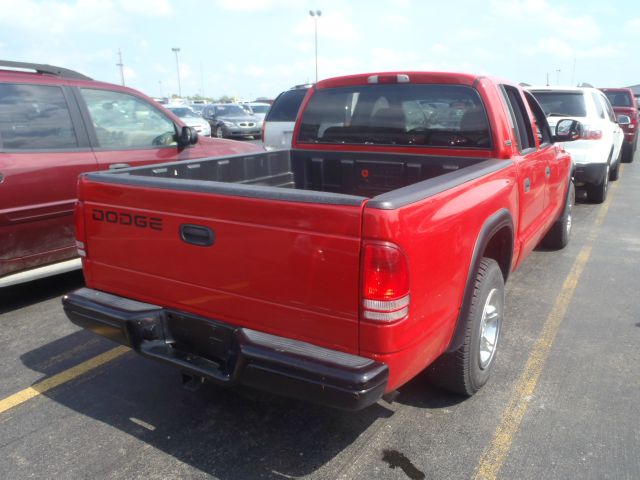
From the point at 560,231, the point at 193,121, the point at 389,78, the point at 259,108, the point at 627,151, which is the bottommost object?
the point at 560,231

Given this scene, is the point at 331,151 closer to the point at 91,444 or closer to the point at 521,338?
the point at 521,338

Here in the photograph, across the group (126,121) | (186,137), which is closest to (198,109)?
(186,137)

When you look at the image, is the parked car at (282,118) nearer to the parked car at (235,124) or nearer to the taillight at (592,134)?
the taillight at (592,134)

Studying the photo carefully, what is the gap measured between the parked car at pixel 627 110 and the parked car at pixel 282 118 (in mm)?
8616

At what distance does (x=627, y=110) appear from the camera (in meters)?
13.6

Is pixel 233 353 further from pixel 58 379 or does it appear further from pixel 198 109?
pixel 198 109

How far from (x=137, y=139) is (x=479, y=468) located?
4.25m

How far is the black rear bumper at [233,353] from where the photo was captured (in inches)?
83.1

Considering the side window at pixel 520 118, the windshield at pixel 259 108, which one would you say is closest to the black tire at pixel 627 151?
the side window at pixel 520 118

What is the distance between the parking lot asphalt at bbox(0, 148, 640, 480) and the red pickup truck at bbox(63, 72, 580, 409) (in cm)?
31

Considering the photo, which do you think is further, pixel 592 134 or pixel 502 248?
pixel 592 134

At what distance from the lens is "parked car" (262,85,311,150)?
394 inches

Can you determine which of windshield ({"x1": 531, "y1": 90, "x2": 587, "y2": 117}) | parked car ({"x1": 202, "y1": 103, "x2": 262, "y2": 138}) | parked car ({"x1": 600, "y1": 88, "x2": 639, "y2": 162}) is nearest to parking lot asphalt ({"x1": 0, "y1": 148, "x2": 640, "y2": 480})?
windshield ({"x1": 531, "y1": 90, "x2": 587, "y2": 117})

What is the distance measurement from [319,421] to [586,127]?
7.04 metres
